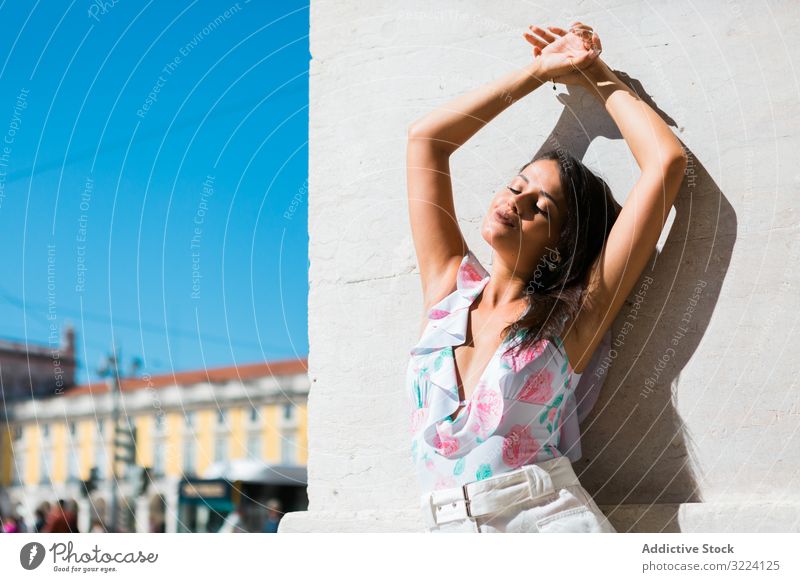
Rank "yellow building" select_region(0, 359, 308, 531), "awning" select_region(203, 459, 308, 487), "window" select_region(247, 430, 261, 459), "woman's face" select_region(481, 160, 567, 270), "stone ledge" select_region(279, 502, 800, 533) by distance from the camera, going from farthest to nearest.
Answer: "window" select_region(247, 430, 261, 459)
"yellow building" select_region(0, 359, 308, 531)
"awning" select_region(203, 459, 308, 487)
"woman's face" select_region(481, 160, 567, 270)
"stone ledge" select_region(279, 502, 800, 533)

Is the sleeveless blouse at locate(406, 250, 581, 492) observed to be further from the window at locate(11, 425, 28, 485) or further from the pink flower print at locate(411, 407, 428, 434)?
Answer: the window at locate(11, 425, 28, 485)

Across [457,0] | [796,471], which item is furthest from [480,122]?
[796,471]

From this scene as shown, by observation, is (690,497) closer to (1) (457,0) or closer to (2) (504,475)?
(2) (504,475)

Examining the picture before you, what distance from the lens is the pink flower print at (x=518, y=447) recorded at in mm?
2160

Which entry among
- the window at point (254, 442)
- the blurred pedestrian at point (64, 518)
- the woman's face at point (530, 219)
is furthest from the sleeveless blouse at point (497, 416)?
the window at point (254, 442)

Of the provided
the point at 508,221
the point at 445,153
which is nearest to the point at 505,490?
the point at 508,221

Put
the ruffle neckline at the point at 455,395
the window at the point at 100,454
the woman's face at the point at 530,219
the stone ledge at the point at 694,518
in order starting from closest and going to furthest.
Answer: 1. the stone ledge at the point at 694,518
2. the ruffle neckline at the point at 455,395
3. the woman's face at the point at 530,219
4. the window at the point at 100,454

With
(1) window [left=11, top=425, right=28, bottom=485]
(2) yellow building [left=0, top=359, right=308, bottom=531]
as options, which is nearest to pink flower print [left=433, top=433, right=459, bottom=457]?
(1) window [left=11, top=425, right=28, bottom=485]

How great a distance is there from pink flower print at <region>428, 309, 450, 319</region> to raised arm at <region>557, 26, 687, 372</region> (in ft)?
1.11

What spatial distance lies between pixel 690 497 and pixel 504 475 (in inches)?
18.4

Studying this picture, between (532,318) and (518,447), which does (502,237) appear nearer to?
(532,318)

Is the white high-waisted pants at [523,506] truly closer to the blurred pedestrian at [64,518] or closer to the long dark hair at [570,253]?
the long dark hair at [570,253]

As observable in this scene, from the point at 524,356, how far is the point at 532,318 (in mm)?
102

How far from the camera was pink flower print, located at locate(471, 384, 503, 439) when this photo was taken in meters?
2.18
